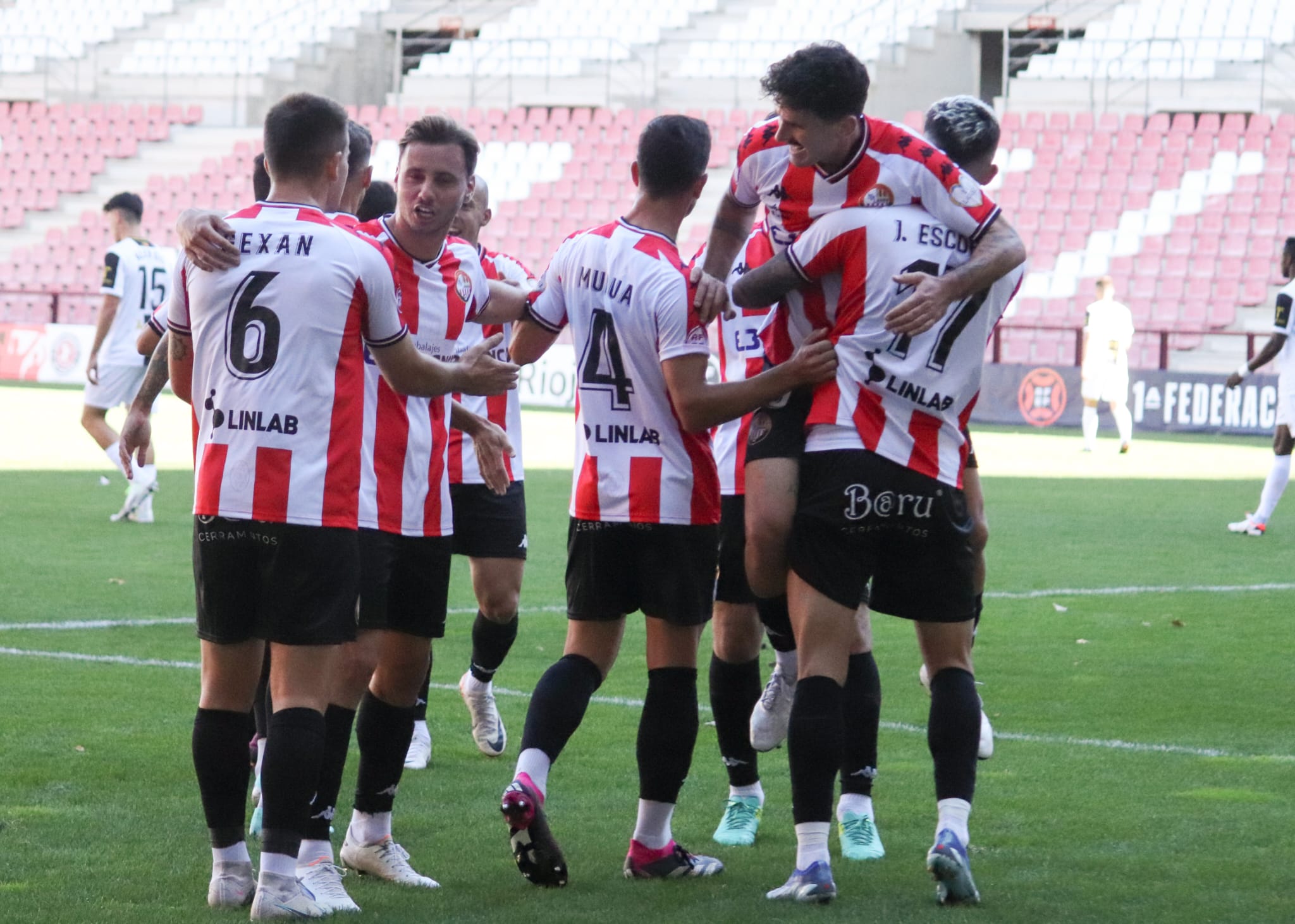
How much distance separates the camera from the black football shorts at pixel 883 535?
4305 mm

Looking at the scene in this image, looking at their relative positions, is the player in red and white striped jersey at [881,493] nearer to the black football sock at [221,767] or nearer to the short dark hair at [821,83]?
the short dark hair at [821,83]

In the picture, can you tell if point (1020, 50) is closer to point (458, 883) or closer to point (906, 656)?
point (906, 656)

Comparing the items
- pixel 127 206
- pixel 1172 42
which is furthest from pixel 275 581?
pixel 1172 42

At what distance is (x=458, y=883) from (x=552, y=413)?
20.9 metres

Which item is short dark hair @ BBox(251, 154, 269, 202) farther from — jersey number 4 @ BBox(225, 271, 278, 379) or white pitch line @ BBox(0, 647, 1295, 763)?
white pitch line @ BBox(0, 647, 1295, 763)

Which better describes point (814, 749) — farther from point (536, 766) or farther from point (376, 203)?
point (376, 203)

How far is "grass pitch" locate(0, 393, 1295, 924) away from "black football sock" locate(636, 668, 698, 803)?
0.26m

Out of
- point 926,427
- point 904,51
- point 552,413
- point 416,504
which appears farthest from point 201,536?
point 904,51

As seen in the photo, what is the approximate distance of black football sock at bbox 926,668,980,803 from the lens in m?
4.38

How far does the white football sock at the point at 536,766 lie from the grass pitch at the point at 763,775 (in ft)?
0.89

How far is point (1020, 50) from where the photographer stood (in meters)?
34.4

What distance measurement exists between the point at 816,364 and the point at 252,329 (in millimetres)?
1318

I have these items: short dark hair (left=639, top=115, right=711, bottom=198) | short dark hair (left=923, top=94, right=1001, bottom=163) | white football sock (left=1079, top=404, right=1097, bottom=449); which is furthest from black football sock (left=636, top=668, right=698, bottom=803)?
white football sock (left=1079, top=404, right=1097, bottom=449)

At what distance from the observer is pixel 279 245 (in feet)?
13.5
